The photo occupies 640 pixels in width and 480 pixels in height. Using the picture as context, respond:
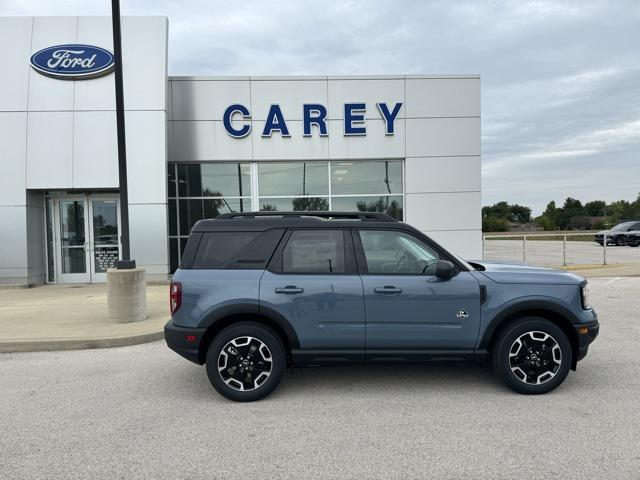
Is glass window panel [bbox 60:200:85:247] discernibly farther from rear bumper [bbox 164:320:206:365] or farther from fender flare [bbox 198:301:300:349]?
fender flare [bbox 198:301:300:349]

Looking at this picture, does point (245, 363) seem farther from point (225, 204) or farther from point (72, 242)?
point (72, 242)

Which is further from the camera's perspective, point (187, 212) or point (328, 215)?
point (187, 212)

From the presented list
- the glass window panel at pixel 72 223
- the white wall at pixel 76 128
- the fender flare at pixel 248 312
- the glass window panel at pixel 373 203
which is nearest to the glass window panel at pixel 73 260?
Result: the glass window panel at pixel 72 223

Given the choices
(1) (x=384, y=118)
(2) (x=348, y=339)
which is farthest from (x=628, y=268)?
(2) (x=348, y=339)

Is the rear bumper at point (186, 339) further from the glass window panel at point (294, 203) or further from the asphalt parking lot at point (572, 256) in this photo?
the asphalt parking lot at point (572, 256)

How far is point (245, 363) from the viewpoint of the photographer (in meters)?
4.49

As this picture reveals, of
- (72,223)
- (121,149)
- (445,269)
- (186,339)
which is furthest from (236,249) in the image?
(72,223)

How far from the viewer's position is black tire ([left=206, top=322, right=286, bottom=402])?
14.6 ft

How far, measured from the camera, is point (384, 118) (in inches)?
556

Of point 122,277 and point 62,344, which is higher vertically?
point 122,277

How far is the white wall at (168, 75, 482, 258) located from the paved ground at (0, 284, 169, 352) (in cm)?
542

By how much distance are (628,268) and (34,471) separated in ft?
56.6

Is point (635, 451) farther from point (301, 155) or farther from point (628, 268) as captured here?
point (628, 268)

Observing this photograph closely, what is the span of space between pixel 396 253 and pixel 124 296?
528 centimetres
